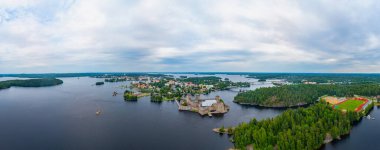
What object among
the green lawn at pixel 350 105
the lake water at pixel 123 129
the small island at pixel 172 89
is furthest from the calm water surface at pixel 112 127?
the small island at pixel 172 89

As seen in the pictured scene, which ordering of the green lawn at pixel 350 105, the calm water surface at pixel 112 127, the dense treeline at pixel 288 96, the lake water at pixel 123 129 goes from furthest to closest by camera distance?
the dense treeline at pixel 288 96
the green lawn at pixel 350 105
the calm water surface at pixel 112 127
the lake water at pixel 123 129

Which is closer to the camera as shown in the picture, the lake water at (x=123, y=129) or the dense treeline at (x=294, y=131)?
the dense treeline at (x=294, y=131)

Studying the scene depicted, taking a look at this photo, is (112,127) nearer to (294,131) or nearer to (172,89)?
(294,131)

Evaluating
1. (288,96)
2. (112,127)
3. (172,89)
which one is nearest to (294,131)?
(112,127)

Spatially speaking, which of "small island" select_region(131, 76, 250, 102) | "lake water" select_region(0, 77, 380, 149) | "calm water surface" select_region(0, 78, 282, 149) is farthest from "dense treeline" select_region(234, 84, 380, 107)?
"small island" select_region(131, 76, 250, 102)

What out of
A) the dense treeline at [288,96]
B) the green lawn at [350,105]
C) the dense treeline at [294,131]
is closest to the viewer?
the dense treeline at [294,131]

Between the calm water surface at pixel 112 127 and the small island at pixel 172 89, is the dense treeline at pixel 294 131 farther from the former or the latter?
the small island at pixel 172 89

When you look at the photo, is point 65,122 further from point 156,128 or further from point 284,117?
point 284,117

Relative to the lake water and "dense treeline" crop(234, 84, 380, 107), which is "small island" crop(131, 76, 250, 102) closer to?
the lake water
